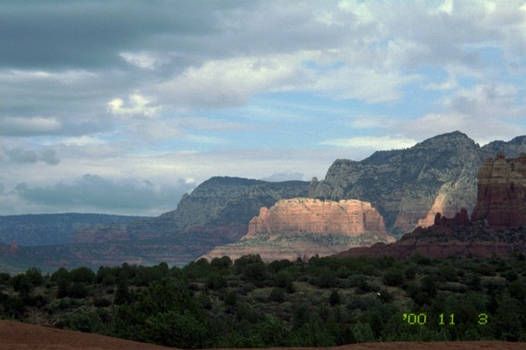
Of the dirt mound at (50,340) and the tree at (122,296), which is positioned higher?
the dirt mound at (50,340)

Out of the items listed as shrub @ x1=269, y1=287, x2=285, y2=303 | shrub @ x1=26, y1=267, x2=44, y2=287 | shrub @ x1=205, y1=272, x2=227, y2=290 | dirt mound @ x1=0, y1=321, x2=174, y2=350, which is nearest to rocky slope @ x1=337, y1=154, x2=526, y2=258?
shrub @ x1=205, y1=272, x2=227, y2=290

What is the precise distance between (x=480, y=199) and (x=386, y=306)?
11424 cm

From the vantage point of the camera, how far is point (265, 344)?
121 feet

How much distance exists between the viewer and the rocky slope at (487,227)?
141 m

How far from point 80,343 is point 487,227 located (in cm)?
13552

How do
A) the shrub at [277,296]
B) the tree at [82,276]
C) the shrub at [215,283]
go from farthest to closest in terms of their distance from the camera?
the tree at [82,276] < the shrub at [215,283] < the shrub at [277,296]

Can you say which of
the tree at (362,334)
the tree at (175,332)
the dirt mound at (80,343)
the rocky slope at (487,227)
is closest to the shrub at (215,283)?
the tree at (362,334)

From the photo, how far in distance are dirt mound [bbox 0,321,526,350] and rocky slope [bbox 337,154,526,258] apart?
108 metres

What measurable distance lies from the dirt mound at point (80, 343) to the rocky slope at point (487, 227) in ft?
354

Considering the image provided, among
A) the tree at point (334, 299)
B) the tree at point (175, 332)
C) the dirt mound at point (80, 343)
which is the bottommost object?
the tree at point (334, 299)

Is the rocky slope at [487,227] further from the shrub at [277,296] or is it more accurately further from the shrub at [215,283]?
the shrub at [277,296]

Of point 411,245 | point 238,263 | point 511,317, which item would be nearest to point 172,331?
point 511,317

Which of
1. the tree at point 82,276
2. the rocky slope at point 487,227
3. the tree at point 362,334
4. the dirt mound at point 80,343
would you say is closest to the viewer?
the dirt mound at point 80,343

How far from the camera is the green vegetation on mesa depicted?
1490 inches
